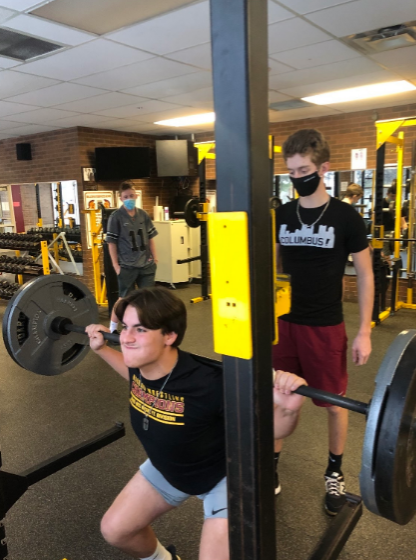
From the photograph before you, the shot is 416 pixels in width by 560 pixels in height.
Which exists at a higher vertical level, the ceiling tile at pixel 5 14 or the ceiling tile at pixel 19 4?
the ceiling tile at pixel 5 14

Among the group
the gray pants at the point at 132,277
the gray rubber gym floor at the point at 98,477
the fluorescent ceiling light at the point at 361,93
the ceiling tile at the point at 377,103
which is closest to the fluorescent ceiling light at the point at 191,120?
the fluorescent ceiling light at the point at 361,93

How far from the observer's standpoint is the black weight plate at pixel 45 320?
1581 mm

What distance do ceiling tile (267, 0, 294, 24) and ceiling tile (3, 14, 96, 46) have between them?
3.32ft

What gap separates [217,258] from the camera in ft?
2.48

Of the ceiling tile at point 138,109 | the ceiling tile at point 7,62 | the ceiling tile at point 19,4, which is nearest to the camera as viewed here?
the ceiling tile at point 19,4

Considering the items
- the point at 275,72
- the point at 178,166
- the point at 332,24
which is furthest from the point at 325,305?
the point at 178,166

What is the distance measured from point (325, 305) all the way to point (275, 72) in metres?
2.50

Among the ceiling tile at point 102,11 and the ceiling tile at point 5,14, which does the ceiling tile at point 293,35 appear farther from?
the ceiling tile at point 5,14

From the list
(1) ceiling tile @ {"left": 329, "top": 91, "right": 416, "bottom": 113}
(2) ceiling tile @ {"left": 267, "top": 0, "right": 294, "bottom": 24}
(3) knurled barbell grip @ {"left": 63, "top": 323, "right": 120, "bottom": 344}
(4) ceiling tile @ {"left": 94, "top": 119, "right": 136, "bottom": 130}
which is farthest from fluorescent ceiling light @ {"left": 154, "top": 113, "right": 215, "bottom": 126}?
(3) knurled barbell grip @ {"left": 63, "top": 323, "right": 120, "bottom": 344}

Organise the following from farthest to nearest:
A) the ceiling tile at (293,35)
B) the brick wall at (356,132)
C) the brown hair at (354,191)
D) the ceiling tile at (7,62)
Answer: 1. the brick wall at (356,132)
2. the brown hair at (354,191)
3. the ceiling tile at (7,62)
4. the ceiling tile at (293,35)

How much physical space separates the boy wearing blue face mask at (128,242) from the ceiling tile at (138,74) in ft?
2.63

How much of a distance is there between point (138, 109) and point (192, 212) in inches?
47.2

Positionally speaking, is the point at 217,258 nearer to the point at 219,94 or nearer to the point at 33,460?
the point at 219,94

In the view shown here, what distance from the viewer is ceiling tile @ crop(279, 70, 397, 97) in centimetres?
357
